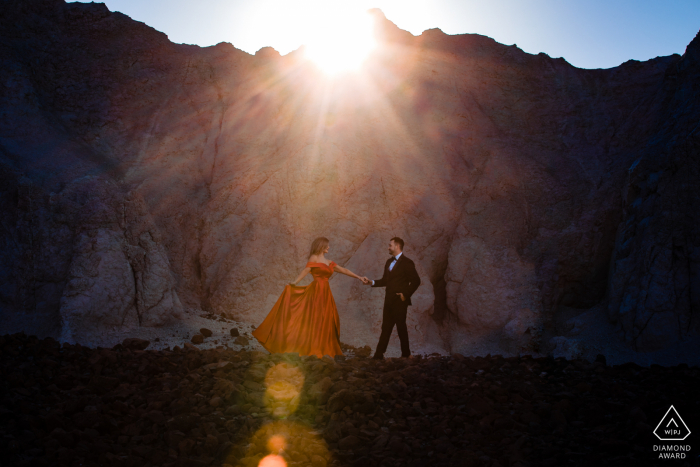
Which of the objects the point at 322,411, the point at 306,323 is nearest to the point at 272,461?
the point at 322,411

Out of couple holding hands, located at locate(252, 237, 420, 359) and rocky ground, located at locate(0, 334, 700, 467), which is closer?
rocky ground, located at locate(0, 334, 700, 467)

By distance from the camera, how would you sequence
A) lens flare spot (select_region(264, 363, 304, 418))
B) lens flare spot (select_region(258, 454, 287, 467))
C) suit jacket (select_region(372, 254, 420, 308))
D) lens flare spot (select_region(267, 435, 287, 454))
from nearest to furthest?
1. lens flare spot (select_region(258, 454, 287, 467))
2. lens flare spot (select_region(267, 435, 287, 454))
3. lens flare spot (select_region(264, 363, 304, 418))
4. suit jacket (select_region(372, 254, 420, 308))

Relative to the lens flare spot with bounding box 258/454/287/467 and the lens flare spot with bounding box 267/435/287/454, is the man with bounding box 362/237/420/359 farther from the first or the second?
the lens flare spot with bounding box 258/454/287/467

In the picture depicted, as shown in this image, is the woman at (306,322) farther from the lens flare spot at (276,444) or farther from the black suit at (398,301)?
the lens flare spot at (276,444)

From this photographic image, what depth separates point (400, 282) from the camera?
7.70 metres

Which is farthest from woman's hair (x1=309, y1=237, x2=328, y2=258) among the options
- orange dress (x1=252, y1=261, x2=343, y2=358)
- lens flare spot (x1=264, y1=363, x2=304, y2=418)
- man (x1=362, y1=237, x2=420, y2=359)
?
lens flare spot (x1=264, y1=363, x2=304, y2=418)

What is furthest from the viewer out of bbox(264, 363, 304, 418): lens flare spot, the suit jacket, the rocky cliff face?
the rocky cliff face

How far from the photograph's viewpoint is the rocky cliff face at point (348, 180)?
8188 mm

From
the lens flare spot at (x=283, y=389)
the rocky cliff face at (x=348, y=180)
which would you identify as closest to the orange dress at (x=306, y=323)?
A: the rocky cliff face at (x=348, y=180)

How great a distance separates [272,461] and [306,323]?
3.99 meters

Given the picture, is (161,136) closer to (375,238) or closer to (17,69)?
(17,69)

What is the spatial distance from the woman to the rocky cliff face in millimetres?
1409

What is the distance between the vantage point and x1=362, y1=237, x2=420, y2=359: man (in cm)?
761

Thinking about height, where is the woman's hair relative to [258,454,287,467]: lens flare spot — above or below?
above
